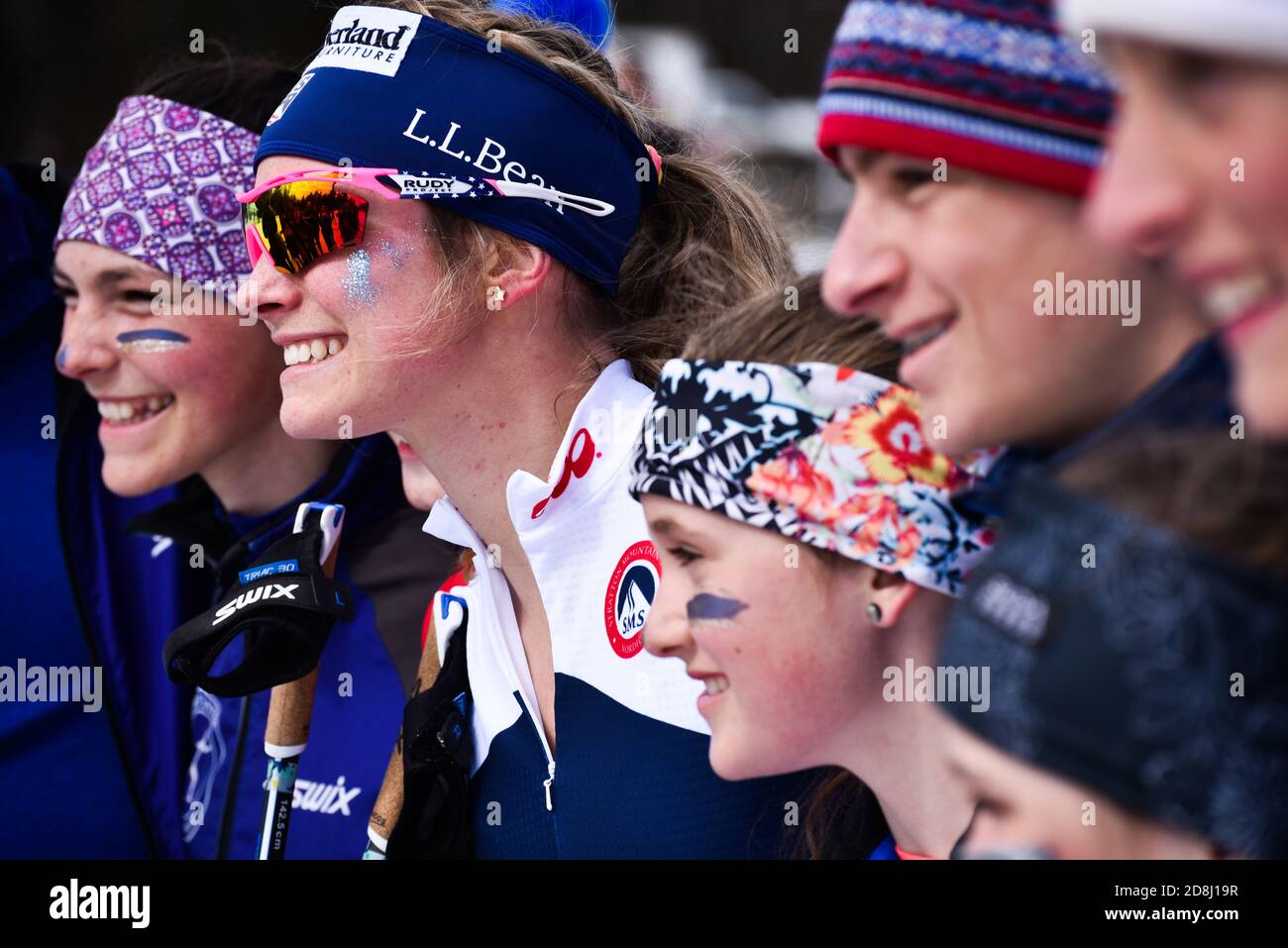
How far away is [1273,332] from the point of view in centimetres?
106

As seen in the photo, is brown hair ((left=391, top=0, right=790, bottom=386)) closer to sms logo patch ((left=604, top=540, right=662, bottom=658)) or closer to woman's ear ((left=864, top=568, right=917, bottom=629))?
sms logo patch ((left=604, top=540, right=662, bottom=658))

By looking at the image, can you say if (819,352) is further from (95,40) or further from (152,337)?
(95,40)

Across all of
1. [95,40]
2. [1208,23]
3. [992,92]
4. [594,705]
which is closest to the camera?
[1208,23]

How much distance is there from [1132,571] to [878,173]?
64 cm

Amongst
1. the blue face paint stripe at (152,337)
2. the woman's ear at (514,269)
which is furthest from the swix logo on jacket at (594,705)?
the blue face paint stripe at (152,337)

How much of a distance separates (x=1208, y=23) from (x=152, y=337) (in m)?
2.64

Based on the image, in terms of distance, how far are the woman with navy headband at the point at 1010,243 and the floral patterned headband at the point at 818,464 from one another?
0.21m

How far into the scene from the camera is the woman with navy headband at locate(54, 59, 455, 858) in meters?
3.05

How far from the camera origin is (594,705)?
2.30 meters

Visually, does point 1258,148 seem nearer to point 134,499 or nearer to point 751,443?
point 751,443

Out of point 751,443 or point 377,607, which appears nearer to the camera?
point 751,443

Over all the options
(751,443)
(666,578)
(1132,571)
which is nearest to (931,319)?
(751,443)

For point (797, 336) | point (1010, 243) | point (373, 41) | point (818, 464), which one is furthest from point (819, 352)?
point (373, 41)
